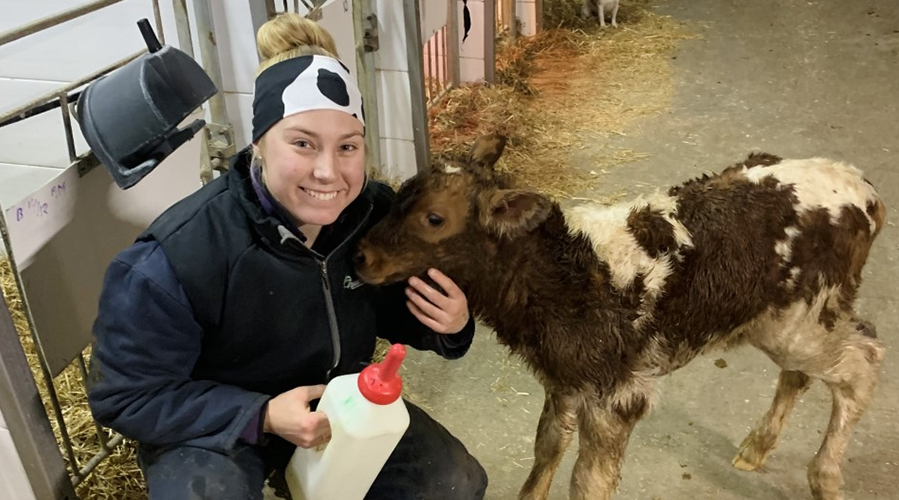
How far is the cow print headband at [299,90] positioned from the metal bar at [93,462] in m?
1.29

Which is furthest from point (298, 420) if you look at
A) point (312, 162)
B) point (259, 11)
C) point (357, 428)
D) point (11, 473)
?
point (259, 11)

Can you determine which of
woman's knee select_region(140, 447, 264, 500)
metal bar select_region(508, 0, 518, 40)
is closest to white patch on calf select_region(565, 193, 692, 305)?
woman's knee select_region(140, 447, 264, 500)

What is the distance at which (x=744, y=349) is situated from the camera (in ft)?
11.7

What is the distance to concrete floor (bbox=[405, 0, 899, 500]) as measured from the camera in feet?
9.71

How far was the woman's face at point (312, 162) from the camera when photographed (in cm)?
187

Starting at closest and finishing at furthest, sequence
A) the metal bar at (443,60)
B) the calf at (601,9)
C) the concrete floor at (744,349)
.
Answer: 1. the concrete floor at (744,349)
2. the metal bar at (443,60)
3. the calf at (601,9)

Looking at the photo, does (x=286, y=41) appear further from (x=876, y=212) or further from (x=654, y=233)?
(x=876, y=212)

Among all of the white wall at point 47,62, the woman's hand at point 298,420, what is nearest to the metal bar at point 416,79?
the white wall at point 47,62

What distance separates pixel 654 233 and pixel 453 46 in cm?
399

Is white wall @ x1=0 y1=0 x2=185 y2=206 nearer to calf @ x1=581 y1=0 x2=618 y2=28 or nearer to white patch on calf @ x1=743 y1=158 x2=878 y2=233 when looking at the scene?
white patch on calf @ x1=743 y1=158 x2=878 y2=233

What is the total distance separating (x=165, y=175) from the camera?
247 centimetres

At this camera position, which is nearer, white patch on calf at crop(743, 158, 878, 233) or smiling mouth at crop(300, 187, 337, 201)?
smiling mouth at crop(300, 187, 337, 201)

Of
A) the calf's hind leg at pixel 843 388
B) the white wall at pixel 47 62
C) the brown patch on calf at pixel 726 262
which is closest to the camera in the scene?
the brown patch on calf at pixel 726 262

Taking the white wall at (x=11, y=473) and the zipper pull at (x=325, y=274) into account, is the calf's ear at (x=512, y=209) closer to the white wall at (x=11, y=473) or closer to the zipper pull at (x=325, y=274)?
the zipper pull at (x=325, y=274)
